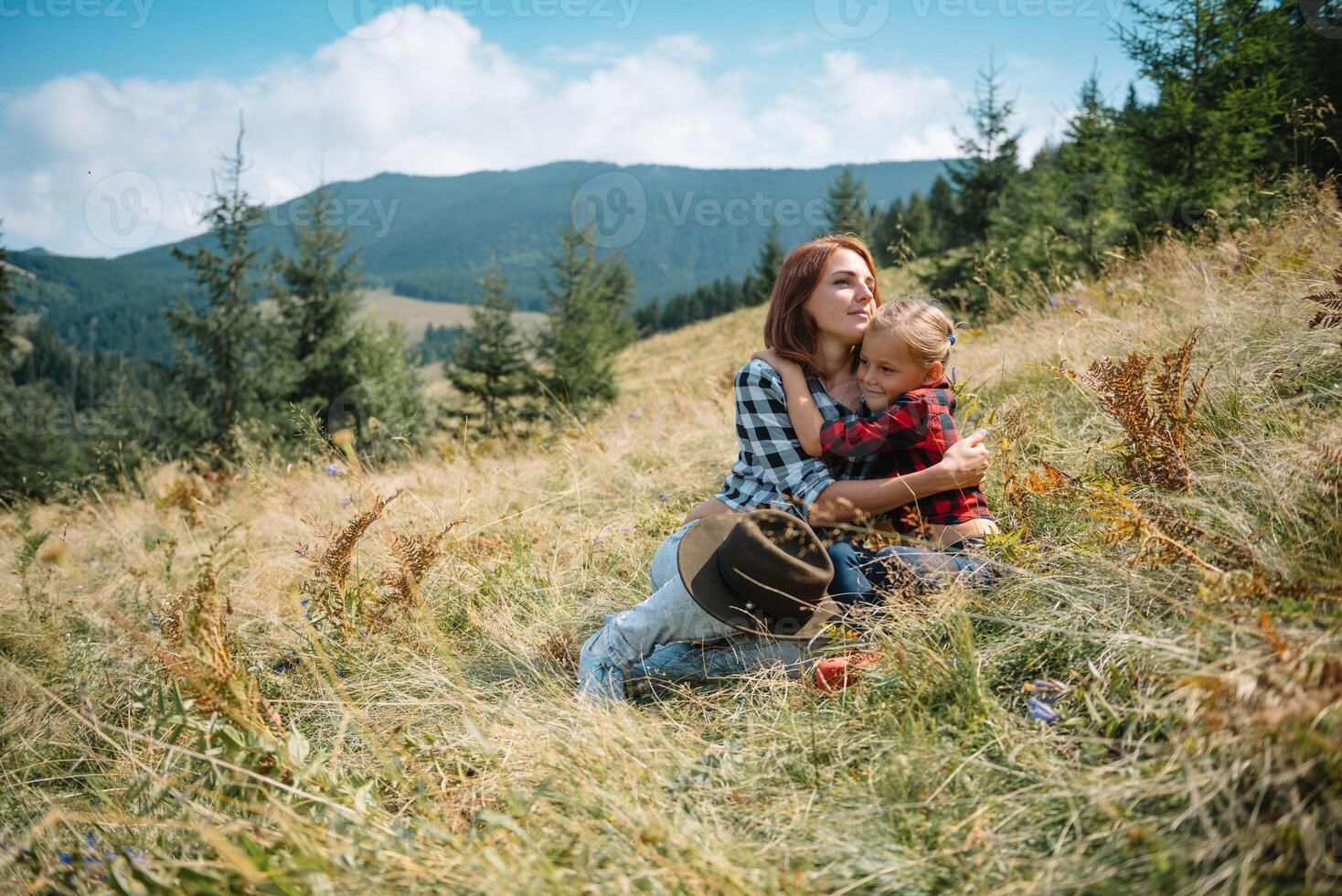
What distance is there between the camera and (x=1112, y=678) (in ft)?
5.84

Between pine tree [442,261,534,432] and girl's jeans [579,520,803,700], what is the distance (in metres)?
13.4

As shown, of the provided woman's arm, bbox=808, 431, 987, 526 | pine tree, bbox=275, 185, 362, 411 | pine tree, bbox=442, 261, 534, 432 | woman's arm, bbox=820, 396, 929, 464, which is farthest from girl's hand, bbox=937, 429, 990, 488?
pine tree, bbox=275, 185, 362, 411

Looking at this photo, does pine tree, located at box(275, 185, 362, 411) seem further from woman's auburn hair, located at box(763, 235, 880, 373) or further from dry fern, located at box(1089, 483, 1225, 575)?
dry fern, located at box(1089, 483, 1225, 575)

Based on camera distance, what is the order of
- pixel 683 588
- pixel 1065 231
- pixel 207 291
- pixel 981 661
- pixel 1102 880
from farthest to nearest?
pixel 207 291 < pixel 1065 231 < pixel 683 588 < pixel 981 661 < pixel 1102 880

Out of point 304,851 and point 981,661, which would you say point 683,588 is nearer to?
point 981,661

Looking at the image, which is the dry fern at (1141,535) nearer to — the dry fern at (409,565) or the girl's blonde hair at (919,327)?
the girl's blonde hair at (919,327)

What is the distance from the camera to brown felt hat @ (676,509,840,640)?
2.31 m

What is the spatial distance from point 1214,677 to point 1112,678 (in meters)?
0.37

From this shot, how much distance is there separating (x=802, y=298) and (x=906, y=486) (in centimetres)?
100

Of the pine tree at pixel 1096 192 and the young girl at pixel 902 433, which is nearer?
the young girl at pixel 902 433

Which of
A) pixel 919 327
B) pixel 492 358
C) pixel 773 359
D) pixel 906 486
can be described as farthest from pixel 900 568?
pixel 492 358

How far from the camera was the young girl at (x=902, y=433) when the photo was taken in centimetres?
254

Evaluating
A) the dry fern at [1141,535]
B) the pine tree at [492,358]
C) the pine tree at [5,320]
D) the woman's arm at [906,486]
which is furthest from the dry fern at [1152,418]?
the pine tree at [5,320]

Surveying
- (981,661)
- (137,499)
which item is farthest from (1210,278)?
(137,499)
